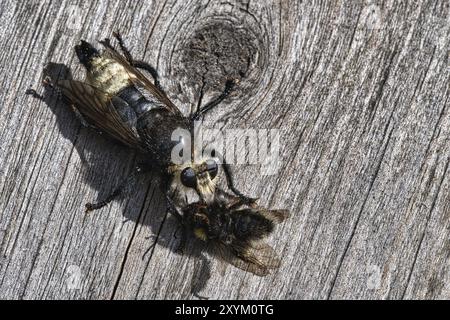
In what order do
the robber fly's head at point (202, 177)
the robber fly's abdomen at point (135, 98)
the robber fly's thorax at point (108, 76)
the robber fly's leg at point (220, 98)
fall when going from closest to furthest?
the robber fly's leg at point (220, 98), the robber fly's head at point (202, 177), the robber fly's thorax at point (108, 76), the robber fly's abdomen at point (135, 98)

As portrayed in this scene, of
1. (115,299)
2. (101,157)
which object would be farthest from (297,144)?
(115,299)

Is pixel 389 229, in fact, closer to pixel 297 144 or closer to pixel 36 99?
pixel 297 144

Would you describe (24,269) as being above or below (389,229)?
below

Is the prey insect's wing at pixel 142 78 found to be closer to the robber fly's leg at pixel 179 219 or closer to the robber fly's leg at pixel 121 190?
the robber fly's leg at pixel 121 190

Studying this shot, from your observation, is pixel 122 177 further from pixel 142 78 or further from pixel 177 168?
pixel 142 78

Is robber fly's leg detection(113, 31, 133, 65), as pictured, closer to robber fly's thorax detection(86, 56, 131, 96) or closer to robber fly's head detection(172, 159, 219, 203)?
robber fly's thorax detection(86, 56, 131, 96)

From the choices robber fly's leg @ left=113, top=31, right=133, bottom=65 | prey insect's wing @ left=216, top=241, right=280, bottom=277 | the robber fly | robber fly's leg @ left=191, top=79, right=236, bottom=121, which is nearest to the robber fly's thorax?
the robber fly

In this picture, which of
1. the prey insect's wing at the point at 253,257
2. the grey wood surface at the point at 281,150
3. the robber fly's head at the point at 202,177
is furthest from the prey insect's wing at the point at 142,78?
the prey insect's wing at the point at 253,257
